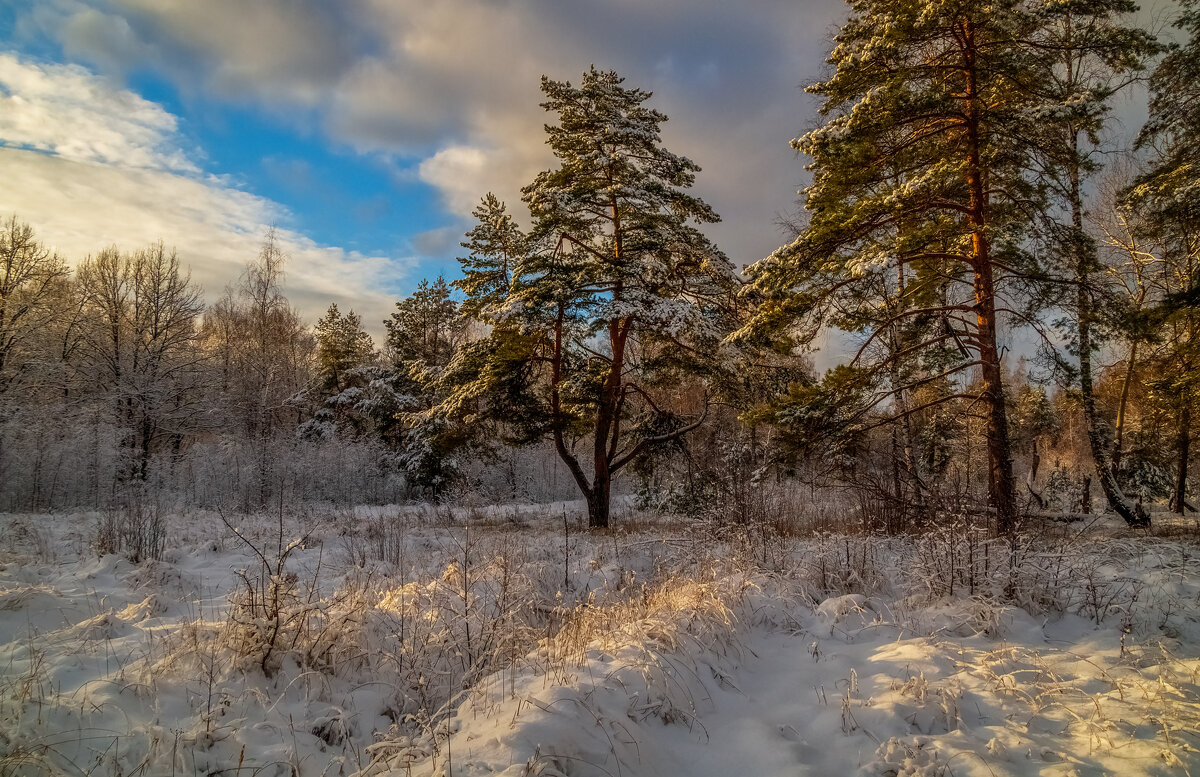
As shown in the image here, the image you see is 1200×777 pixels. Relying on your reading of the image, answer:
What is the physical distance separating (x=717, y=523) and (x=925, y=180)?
21.9 ft

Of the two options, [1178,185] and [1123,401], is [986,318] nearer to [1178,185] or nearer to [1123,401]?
[1178,185]

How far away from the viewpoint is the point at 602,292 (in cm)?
1336

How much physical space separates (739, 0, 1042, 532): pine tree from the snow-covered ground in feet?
11.2

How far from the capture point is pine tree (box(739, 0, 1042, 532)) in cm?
849

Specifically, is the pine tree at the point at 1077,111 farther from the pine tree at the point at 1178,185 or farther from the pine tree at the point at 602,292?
the pine tree at the point at 602,292

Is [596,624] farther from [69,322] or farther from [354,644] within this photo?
[69,322]

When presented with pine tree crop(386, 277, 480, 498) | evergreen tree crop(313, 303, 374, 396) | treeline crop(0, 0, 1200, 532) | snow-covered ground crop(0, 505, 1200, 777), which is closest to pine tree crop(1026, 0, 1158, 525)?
treeline crop(0, 0, 1200, 532)

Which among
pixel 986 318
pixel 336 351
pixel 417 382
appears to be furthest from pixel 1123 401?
pixel 336 351

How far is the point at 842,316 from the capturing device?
33.2 feet

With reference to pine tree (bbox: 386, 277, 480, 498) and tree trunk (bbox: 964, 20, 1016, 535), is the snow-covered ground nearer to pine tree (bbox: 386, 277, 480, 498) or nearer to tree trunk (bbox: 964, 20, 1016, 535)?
tree trunk (bbox: 964, 20, 1016, 535)

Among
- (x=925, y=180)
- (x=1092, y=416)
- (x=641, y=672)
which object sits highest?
(x=925, y=180)

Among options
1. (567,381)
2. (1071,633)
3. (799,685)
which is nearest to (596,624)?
(799,685)

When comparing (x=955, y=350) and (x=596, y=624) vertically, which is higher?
(x=955, y=350)

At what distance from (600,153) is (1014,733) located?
13.5 metres
